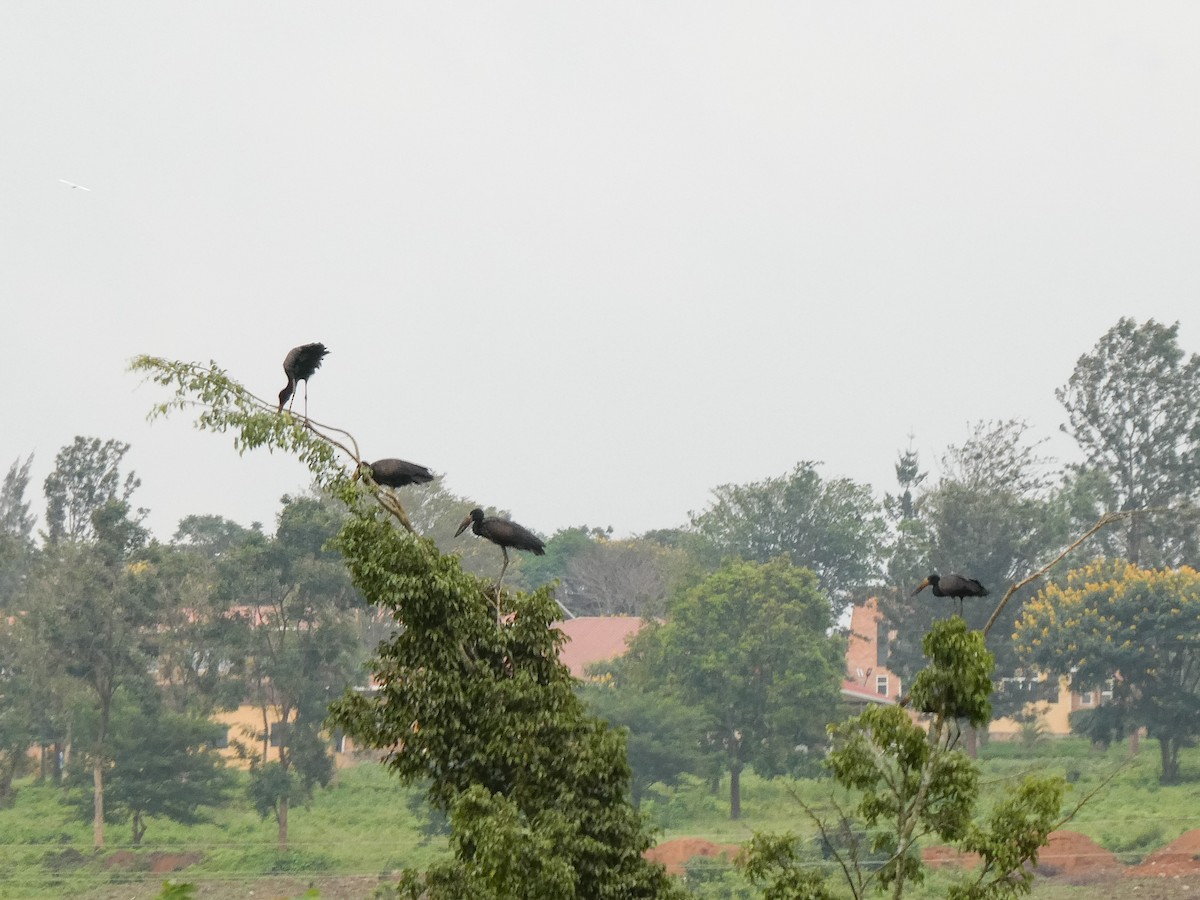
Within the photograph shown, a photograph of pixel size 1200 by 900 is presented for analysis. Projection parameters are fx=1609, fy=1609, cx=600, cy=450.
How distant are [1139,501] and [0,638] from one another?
29.9m

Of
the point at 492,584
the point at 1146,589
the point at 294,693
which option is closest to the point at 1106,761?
the point at 1146,589

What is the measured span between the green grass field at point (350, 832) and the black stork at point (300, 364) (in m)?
23.0

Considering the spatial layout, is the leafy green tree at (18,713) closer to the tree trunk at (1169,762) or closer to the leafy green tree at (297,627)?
the leafy green tree at (297,627)

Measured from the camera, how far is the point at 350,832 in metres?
33.4

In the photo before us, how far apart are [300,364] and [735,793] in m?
29.6

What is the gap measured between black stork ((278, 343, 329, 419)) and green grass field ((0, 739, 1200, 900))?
2296 centimetres

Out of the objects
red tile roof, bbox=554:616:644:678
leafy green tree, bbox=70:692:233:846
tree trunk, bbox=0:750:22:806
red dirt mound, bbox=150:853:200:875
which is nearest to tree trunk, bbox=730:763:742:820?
red tile roof, bbox=554:616:644:678

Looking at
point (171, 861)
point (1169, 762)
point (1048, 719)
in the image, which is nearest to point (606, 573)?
point (1048, 719)

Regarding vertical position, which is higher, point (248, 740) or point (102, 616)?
point (102, 616)

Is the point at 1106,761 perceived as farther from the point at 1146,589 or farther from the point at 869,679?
the point at 869,679

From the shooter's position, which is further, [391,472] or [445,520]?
[445,520]

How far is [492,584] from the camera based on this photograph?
23.7ft

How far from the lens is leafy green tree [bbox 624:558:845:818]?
36250mm

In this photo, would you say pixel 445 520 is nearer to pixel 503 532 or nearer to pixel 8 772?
pixel 8 772
